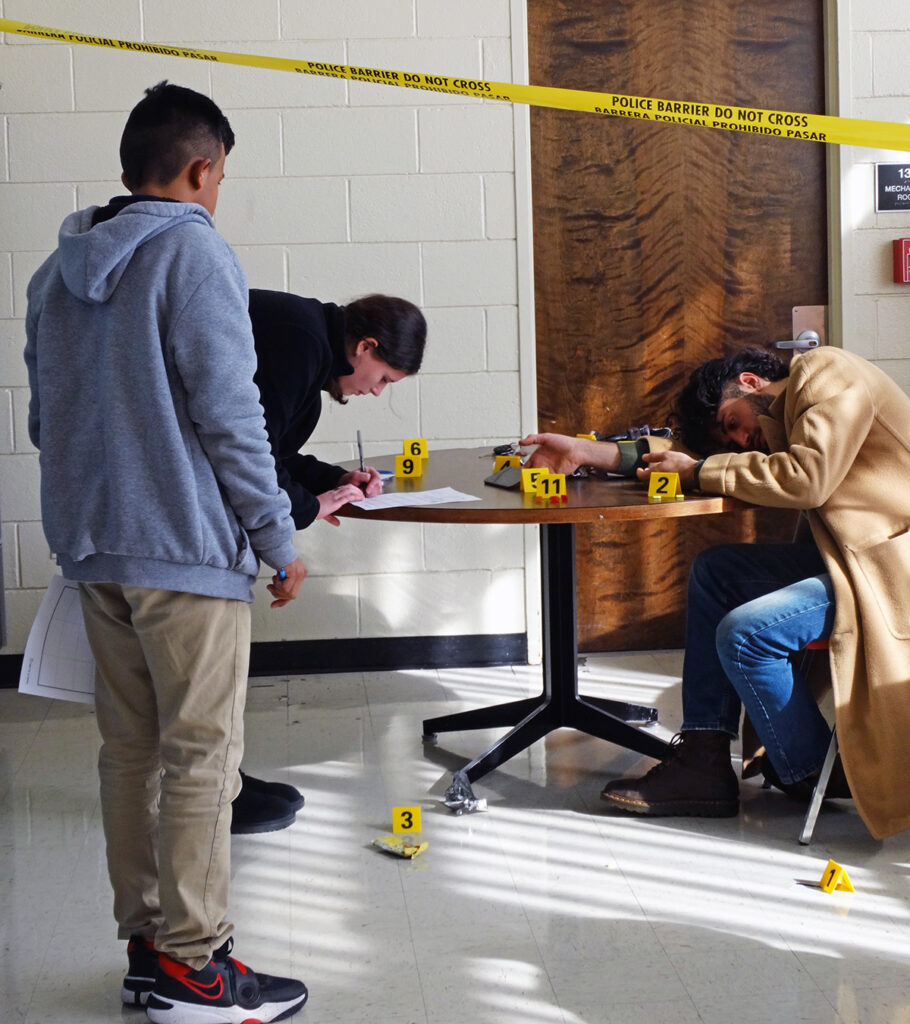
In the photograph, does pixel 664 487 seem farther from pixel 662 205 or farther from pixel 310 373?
pixel 662 205

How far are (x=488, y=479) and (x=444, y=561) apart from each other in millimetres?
1145

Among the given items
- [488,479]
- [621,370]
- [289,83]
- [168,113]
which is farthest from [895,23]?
[168,113]

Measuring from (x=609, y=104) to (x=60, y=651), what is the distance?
188 centimetres

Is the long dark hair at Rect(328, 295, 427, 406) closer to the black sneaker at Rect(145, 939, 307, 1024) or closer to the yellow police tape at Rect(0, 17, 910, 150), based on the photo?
the yellow police tape at Rect(0, 17, 910, 150)

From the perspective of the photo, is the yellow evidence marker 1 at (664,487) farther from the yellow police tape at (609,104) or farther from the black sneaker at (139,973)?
the black sneaker at (139,973)

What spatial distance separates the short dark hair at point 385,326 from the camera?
2.46 meters

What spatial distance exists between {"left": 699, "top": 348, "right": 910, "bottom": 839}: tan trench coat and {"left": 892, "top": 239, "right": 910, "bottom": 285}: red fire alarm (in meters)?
1.55

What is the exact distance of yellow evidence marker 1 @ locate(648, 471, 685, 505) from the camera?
248cm

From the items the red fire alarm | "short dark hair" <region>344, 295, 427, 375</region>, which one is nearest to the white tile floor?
"short dark hair" <region>344, 295, 427, 375</region>

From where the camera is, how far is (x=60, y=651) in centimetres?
198

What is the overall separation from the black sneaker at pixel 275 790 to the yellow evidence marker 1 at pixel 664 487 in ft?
3.52

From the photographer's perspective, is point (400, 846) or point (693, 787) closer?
point (400, 846)

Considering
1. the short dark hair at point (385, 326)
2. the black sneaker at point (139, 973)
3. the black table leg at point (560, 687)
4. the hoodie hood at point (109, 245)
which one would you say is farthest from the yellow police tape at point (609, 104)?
the black sneaker at point (139, 973)

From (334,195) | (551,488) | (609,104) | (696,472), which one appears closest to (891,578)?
(696,472)
